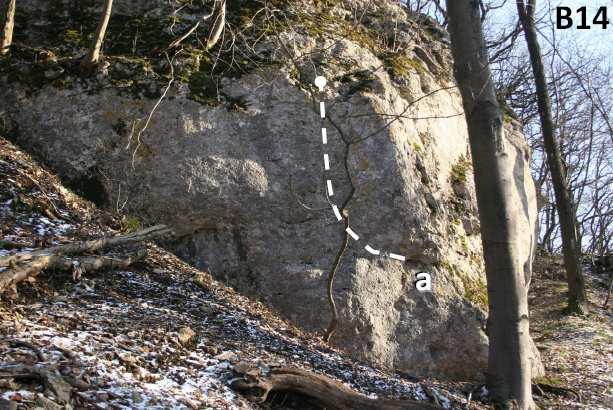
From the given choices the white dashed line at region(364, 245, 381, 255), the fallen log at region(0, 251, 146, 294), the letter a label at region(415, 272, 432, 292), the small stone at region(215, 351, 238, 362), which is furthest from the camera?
the letter a label at region(415, 272, 432, 292)

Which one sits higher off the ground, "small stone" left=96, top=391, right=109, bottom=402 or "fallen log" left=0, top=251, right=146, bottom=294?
"fallen log" left=0, top=251, right=146, bottom=294

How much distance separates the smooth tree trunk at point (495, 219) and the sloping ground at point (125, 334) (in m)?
0.54

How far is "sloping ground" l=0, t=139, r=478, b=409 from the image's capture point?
345cm

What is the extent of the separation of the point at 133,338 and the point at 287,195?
9.98 ft

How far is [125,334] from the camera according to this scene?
165 inches

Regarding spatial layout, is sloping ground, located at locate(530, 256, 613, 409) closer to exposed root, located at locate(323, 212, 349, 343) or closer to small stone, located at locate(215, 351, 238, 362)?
exposed root, located at locate(323, 212, 349, 343)

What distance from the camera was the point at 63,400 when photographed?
318cm

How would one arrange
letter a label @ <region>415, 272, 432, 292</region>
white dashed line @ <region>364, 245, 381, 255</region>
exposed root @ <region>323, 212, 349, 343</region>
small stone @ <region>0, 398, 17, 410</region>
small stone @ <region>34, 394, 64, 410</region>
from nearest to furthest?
small stone @ <region>0, 398, 17, 410</region>
small stone @ <region>34, 394, 64, 410</region>
exposed root @ <region>323, 212, 349, 343</region>
white dashed line @ <region>364, 245, 381, 255</region>
letter a label @ <region>415, 272, 432, 292</region>

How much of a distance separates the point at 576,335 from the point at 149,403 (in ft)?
27.5

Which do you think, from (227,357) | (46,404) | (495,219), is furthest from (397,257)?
(46,404)

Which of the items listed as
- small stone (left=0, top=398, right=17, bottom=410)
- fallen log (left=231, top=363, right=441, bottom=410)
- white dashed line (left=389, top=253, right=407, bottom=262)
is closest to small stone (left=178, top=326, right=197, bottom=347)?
fallen log (left=231, top=363, right=441, bottom=410)

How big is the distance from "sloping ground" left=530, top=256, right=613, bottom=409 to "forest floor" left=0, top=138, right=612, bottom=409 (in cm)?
6

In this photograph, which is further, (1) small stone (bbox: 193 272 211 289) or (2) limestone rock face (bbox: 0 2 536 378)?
(2) limestone rock face (bbox: 0 2 536 378)

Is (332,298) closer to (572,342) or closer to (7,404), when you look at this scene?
(7,404)
